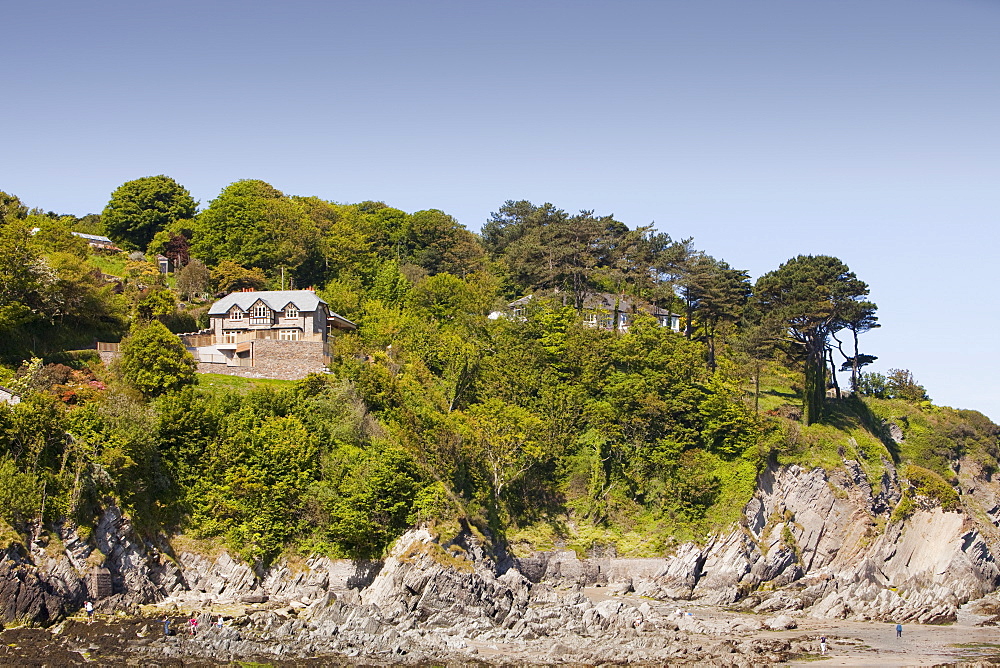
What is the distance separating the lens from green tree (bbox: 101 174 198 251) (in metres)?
85.2

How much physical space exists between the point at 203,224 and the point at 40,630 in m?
44.8

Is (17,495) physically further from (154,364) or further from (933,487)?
(933,487)

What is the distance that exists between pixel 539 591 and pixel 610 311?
27284 millimetres

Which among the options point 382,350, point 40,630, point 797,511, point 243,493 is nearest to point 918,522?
point 797,511

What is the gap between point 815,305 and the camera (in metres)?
67.6

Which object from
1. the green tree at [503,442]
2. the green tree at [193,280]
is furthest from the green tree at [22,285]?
the green tree at [503,442]

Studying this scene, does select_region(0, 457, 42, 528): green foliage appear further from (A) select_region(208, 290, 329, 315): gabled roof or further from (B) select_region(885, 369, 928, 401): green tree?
(B) select_region(885, 369, 928, 401): green tree

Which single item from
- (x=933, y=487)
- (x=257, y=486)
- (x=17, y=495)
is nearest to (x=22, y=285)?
(x=17, y=495)

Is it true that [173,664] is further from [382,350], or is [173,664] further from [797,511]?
[797,511]

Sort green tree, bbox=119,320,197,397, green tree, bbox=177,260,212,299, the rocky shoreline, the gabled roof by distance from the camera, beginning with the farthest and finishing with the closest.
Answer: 1. green tree, bbox=177,260,212,299
2. the gabled roof
3. green tree, bbox=119,320,197,397
4. the rocky shoreline

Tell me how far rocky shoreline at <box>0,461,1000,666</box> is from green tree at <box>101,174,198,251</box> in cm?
4431

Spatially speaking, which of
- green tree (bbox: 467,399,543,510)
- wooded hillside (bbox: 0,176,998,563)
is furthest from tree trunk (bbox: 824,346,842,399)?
green tree (bbox: 467,399,543,510)

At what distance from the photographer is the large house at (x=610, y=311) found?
70.1 m

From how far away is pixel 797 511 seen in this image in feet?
195
